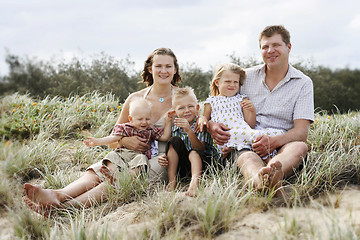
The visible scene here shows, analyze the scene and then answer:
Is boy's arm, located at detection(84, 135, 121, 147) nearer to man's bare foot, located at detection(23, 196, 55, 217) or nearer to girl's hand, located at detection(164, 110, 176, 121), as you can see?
girl's hand, located at detection(164, 110, 176, 121)

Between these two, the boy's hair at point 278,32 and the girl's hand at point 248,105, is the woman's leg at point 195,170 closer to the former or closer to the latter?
the girl's hand at point 248,105

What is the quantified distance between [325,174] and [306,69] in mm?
7702

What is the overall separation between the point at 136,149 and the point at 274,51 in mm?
1831

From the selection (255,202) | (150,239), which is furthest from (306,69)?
(150,239)

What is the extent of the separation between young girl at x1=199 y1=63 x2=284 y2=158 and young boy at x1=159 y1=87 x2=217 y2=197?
0.15 meters

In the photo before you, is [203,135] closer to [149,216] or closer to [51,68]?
[149,216]

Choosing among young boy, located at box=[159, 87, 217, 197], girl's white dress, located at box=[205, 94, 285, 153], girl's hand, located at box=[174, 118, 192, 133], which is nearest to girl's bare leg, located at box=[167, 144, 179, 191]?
young boy, located at box=[159, 87, 217, 197]

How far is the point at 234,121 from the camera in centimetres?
367

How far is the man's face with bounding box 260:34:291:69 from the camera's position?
3.71 m

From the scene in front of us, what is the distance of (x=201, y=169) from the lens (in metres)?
3.47

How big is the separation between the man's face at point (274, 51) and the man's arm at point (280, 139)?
67 cm

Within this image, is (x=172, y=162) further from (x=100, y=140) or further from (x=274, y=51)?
(x=274, y=51)

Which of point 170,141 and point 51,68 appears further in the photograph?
point 51,68

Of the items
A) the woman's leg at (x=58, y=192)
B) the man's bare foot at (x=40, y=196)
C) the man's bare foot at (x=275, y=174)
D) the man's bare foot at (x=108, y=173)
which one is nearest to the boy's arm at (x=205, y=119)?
the man's bare foot at (x=275, y=174)
